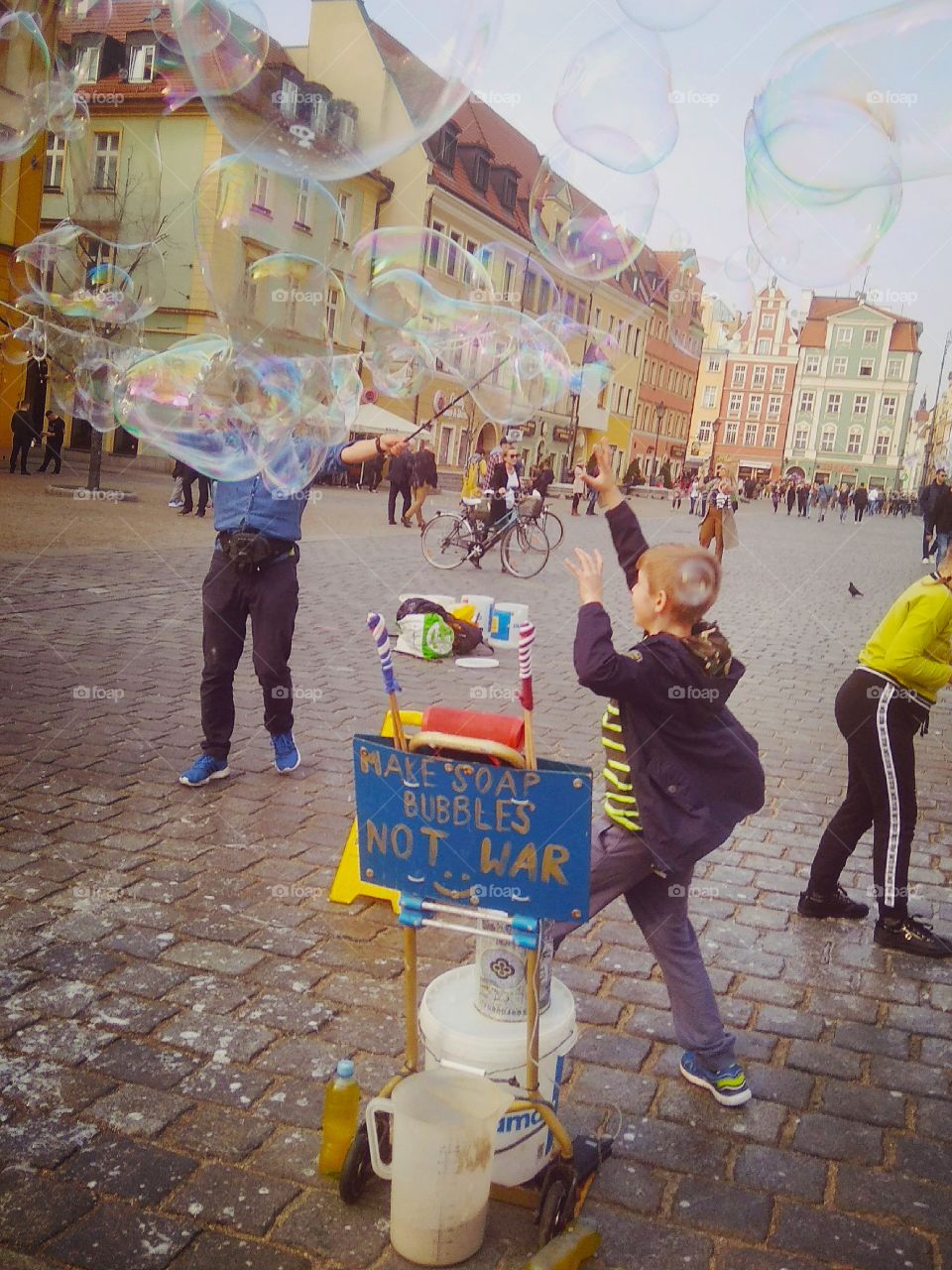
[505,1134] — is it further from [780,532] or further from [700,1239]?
[780,532]

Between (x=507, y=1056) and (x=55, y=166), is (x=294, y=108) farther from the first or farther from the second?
(x=55, y=166)

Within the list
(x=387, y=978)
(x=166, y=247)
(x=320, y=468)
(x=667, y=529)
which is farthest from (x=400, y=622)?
(x=166, y=247)

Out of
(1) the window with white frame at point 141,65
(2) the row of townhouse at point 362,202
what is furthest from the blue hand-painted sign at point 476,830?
(1) the window with white frame at point 141,65

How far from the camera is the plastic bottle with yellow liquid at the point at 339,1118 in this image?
2.44 metres

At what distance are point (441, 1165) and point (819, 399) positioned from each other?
82.7 meters

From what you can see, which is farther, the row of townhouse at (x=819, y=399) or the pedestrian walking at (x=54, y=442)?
the row of townhouse at (x=819, y=399)

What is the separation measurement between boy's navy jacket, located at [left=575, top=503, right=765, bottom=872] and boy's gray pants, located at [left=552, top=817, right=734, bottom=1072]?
126 mm

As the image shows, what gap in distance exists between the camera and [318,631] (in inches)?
369

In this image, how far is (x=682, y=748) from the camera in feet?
8.95

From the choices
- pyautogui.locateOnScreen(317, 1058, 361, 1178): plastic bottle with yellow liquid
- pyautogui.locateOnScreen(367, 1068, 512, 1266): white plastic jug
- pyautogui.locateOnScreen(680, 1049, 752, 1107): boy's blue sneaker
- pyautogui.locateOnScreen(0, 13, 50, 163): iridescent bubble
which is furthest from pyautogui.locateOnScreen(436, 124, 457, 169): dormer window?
pyautogui.locateOnScreen(367, 1068, 512, 1266): white plastic jug

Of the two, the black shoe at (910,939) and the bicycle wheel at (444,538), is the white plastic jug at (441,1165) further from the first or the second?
the bicycle wheel at (444,538)

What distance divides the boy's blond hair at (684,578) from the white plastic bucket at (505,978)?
856mm

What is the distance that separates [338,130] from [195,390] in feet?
6.42
